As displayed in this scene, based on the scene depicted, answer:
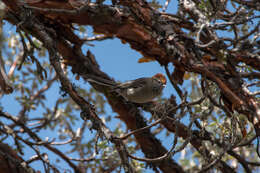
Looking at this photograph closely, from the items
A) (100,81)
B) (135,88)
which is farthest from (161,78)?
(100,81)

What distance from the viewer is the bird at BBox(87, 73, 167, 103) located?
3.70m

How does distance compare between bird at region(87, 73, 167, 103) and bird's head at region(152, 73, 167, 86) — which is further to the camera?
bird's head at region(152, 73, 167, 86)

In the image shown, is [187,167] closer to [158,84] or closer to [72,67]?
[158,84]

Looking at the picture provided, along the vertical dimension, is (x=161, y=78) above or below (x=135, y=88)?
above

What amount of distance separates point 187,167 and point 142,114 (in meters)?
3.04

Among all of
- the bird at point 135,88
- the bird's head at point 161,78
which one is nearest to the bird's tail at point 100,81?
the bird at point 135,88

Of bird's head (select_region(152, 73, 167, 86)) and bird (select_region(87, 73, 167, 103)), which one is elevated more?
bird's head (select_region(152, 73, 167, 86))

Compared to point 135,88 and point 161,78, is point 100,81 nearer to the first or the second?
point 135,88

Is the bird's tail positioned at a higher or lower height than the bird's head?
lower

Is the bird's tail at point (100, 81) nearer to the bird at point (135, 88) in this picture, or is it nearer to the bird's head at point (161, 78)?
the bird at point (135, 88)

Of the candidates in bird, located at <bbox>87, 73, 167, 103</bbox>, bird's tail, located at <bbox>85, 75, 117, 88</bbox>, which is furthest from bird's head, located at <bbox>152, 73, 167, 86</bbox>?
bird's tail, located at <bbox>85, 75, 117, 88</bbox>

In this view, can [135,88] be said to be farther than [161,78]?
No

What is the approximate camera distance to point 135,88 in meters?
3.84

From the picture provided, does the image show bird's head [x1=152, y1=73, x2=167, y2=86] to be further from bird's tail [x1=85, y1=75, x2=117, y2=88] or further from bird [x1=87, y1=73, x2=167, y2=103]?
bird's tail [x1=85, y1=75, x2=117, y2=88]
